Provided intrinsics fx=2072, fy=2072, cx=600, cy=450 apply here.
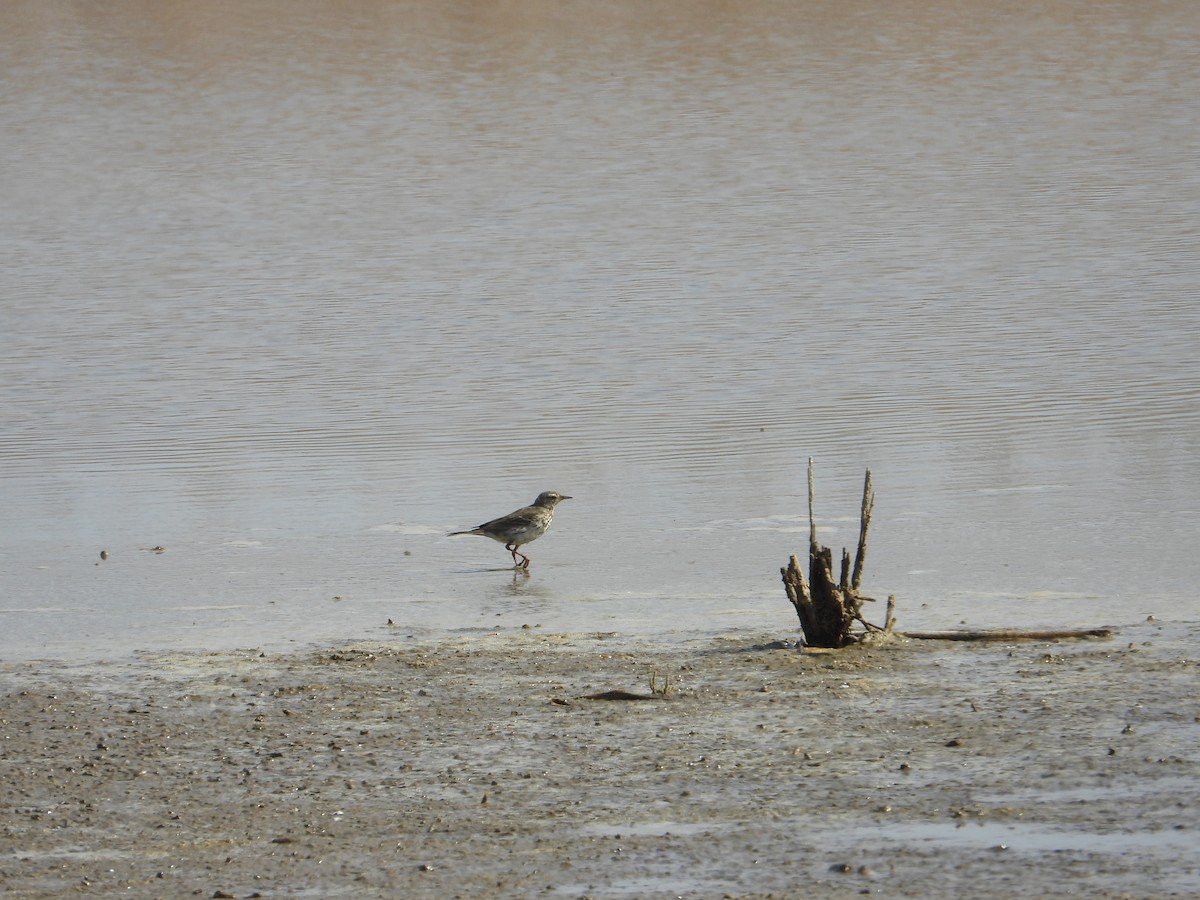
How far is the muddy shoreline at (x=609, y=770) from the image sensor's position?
5.32 meters

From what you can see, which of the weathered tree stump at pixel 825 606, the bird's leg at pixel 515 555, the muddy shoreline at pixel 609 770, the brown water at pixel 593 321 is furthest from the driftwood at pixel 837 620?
the bird's leg at pixel 515 555

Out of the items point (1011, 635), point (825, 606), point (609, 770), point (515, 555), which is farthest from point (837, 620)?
point (515, 555)

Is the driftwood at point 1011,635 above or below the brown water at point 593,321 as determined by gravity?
below

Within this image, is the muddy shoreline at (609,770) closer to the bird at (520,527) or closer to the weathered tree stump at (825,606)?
the weathered tree stump at (825,606)

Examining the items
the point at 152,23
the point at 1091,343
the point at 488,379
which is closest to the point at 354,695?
the point at 488,379

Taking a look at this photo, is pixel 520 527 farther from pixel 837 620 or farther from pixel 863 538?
pixel 837 620

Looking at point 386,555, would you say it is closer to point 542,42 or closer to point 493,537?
point 493,537

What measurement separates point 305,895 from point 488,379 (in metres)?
9.23

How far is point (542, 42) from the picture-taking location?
3394 centimetres

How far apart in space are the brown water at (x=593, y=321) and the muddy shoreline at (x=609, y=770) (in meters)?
Answer: 0.68

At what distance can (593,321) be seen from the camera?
1636cm

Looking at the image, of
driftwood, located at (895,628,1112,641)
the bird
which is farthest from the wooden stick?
the bird

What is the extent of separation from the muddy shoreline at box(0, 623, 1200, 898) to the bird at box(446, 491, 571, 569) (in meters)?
1.53

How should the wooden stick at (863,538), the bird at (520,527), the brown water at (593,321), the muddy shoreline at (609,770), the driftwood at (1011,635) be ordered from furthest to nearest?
the bird at (520,527) < the brown water at (593,321) < the wooden stick at (863,538) < the driftwood at (1011,635) < the muddy shoreline at (609,770)
